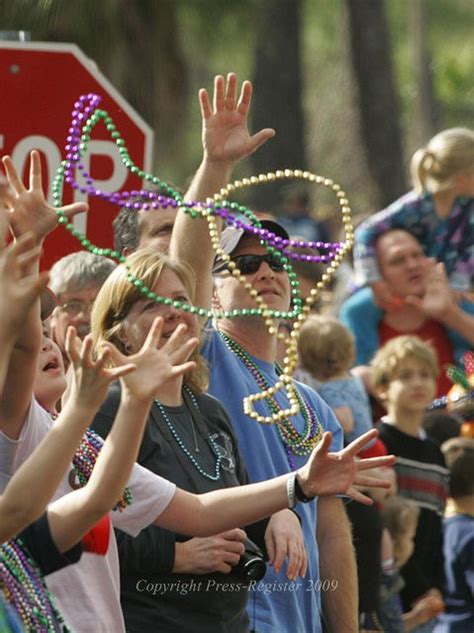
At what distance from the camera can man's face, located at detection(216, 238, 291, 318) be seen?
16.6 feet

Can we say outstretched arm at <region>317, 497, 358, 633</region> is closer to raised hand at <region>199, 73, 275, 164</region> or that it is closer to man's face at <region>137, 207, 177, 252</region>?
man's face at <region>137, 207, 177, 252</region>

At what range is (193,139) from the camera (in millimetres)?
34344

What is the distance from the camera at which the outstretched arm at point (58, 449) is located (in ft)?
11.2

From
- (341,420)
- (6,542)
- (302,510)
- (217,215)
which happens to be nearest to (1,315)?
(6,542)

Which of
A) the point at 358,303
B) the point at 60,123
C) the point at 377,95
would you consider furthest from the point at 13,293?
the point at 377,95

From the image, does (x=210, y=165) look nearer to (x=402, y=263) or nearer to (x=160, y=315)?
(x=160, y=315)

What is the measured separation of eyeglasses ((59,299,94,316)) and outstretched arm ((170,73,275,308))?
0.63 m

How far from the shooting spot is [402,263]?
7773mm

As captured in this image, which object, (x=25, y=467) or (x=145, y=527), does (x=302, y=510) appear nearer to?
(x=145, y=527)

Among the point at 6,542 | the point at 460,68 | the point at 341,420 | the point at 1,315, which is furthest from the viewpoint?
the point at 460,68

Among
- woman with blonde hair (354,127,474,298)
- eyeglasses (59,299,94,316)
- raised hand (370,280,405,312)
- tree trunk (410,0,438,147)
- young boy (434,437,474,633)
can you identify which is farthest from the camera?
tree trunk (410,0,438,147)

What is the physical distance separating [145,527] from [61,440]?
0.82m

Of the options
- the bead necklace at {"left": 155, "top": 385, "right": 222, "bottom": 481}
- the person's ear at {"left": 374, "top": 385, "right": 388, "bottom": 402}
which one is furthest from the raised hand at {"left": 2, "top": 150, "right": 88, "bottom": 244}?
the person's ear at {"left": 374, "top": 385, "right": 388, "bottom": 402}

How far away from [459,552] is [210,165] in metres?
2.61
